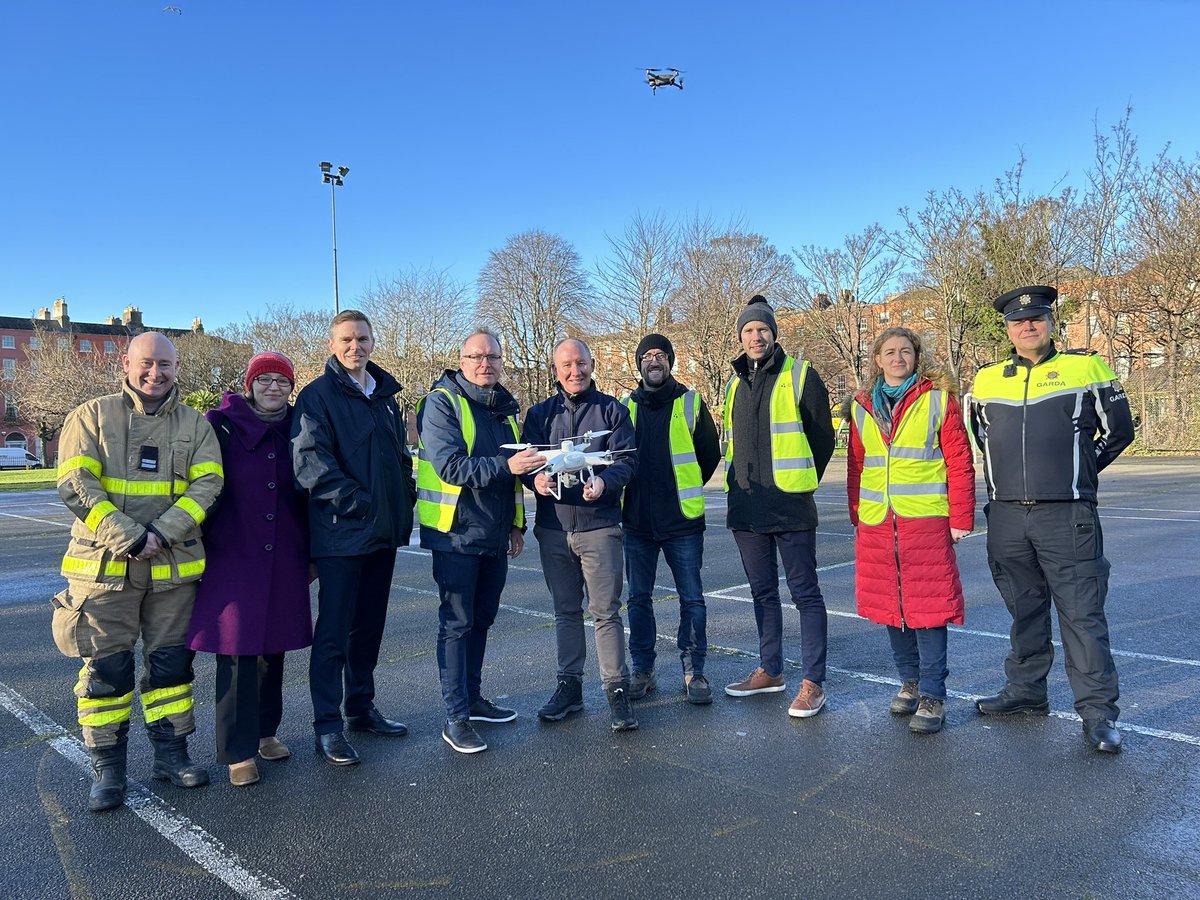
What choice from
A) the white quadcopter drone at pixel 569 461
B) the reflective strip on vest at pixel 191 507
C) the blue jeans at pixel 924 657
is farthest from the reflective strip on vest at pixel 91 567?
the blue jeans at pixel 924 657

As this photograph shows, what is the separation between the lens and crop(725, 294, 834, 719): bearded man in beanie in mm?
4809

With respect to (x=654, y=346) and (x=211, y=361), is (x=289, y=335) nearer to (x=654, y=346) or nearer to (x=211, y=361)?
(x=211, y=361)

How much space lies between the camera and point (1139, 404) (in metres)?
31.8

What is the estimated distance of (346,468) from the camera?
4.22 metres

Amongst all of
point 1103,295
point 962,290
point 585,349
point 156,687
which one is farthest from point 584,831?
point 962,290

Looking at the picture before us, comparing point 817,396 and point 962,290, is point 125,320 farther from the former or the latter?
point 817,396

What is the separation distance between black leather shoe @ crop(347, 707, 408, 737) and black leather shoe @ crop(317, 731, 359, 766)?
370 mm

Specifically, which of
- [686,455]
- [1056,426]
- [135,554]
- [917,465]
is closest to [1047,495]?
[1056,426]

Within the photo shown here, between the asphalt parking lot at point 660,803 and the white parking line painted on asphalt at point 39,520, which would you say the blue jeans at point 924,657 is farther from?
the white parking line painted on asphalt at point 39,520

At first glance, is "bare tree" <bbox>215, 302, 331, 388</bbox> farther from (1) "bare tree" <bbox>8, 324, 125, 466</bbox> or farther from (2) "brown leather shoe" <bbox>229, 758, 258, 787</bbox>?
(2) "brown leather shoe" <bbox>229, 758, 258, 787</bbox>

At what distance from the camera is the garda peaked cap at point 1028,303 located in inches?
175

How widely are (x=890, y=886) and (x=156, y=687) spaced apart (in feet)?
11.0

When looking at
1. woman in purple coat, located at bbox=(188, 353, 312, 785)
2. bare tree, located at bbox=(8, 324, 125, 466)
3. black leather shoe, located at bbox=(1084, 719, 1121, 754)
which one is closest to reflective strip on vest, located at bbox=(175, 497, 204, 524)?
woman in purple coat, located at bbox=(188, 353, 312, 785)

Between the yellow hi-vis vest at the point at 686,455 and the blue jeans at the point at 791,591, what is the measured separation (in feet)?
1.13
